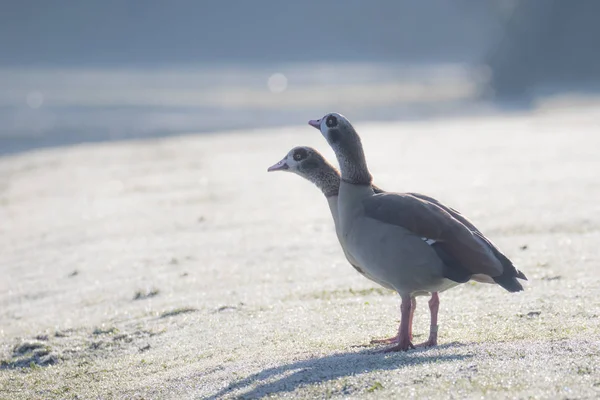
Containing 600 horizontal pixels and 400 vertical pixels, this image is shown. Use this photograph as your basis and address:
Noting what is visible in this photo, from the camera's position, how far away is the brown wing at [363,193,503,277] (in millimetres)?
5047

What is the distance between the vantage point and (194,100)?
102 feet

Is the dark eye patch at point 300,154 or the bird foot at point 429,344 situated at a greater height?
the dark eye patch at point 300,154

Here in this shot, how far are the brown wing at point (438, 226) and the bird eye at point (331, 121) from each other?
0.55 meters

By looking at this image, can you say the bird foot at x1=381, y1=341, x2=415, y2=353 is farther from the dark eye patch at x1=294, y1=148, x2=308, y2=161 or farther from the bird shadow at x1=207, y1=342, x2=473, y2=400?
the dark eye patch at x1=294, y1=148, x2=308, y2=161

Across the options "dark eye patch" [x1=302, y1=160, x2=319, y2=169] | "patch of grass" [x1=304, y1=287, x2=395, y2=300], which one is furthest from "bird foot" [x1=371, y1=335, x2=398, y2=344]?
"patch of grass" [x1=304, y1=287, x2=395, y2=300]

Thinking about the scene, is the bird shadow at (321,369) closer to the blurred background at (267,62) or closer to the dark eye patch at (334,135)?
the dark eye patch at (334,135)

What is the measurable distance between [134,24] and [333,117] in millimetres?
77352

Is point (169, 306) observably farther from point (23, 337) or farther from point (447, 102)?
point (447, 102)

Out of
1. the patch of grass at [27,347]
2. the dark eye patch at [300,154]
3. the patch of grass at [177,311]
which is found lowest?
the patch of grass at [27,347]

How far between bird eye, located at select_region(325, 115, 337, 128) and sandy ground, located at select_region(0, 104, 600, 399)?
3.90 ft

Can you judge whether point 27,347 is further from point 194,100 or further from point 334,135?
point 194,100

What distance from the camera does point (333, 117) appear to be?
18.7 feet

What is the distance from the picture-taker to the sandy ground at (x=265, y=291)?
188 inches

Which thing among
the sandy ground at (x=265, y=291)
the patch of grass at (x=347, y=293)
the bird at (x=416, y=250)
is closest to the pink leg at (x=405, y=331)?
the bird at (x=416, y=250)
